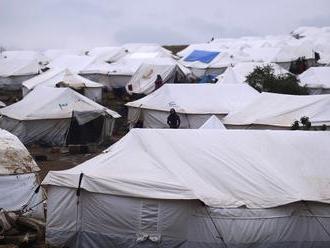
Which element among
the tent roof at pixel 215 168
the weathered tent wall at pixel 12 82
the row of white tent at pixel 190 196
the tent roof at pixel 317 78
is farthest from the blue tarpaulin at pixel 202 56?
the row of white tent at pixel 190 196

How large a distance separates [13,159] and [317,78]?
23516mm

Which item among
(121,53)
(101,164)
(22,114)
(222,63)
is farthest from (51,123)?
(121,53)

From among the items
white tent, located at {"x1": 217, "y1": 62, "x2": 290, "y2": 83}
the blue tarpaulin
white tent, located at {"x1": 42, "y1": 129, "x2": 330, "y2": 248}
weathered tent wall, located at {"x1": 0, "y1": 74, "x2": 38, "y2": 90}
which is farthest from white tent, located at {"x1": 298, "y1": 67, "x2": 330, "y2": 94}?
white tent, located at {"x1": 42, "y1": 129, "x2": 330, "y2": 248}

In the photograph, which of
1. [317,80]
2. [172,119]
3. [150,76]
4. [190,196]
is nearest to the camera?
[190,196]

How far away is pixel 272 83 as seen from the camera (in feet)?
97.7

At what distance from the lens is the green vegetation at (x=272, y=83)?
29.3 metres

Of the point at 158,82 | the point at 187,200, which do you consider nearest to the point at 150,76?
the point at 158,82

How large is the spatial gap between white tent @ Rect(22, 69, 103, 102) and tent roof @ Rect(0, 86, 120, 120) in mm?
6482

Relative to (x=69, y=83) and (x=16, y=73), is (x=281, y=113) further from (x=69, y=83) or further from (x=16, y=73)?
(x=16, y=73)

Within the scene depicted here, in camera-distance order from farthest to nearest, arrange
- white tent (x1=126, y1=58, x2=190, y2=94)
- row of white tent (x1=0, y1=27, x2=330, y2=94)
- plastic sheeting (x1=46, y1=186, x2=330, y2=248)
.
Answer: row of white tent (x1=0, y1=27, x2=330, y2=94), white tent (x1=126, y1=58, x2=190, y2=94), plastic sheeting (x1=46, y1=186, x2=330, y2=248)

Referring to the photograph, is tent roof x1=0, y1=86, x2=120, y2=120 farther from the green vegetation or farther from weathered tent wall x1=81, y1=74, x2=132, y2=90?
weathered tent wall x1=81, y1=74, x2=132, y2=90

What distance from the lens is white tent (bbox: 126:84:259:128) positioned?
86.3 feet

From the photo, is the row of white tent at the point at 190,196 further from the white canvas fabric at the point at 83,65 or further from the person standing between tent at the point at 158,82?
the white canvas fabric at the point at 83,65

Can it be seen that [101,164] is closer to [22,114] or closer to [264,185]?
[264,185]
